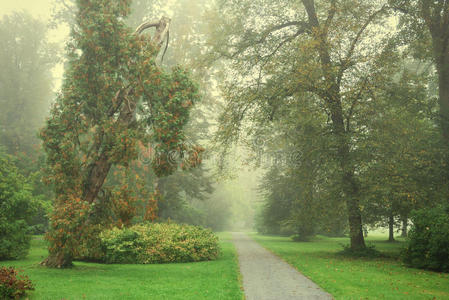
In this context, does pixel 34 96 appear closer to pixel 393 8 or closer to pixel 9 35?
pixel 9 35

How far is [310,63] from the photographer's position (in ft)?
52.9

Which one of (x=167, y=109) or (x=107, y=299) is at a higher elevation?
(x=167, y=109)

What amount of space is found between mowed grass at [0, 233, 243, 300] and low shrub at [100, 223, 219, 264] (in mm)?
1881

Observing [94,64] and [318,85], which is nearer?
[94,64]

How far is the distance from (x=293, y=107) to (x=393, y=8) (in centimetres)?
646

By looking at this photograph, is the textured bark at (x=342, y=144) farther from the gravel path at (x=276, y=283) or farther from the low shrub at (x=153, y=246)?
the low shrub at (x=153, y=246)

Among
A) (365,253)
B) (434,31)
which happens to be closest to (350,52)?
(434,31)

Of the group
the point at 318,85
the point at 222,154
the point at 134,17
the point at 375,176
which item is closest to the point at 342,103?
the point at 318,85

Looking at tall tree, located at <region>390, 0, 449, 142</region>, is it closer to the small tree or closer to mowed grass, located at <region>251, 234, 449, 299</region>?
mowed grass, located at <region>251, 234, 449, 299</region>

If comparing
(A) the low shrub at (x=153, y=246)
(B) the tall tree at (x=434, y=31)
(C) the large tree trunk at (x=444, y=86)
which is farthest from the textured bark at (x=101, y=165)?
(C) the large tree trunk at (x=444, y=86)

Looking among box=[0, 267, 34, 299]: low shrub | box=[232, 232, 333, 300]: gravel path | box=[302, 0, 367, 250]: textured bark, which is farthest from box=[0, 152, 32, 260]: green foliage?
box=[302, 0, 367, 250]: textured bark

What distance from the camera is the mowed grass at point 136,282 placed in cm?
794

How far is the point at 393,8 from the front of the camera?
16.5 m

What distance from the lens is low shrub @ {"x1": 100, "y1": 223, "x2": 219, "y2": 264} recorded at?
14500mm
